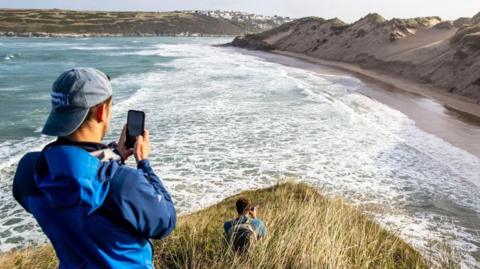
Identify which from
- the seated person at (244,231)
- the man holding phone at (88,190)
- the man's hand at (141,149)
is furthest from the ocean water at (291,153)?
the man holding phone at (88,190)

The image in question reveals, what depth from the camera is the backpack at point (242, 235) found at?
4191 millimetres

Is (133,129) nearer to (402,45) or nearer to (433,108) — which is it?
(433,108)

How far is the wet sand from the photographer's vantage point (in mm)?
15977

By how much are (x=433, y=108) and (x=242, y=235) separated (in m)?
19.6

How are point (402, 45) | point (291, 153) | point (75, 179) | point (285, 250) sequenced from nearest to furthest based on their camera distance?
1. point (75, 179)
2. point (285, 250)
3. point (291, 153)
4. point (402, 45)

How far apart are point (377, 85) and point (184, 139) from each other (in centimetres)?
1888

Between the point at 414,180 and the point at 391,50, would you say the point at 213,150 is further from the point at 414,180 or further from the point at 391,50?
the point at 391,50

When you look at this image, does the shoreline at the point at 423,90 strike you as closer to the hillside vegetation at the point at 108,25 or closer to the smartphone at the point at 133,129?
the smartphone at the point at 133,129

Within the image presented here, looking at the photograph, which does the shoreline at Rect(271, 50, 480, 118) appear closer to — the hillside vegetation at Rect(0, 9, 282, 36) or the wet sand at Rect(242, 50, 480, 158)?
the wet sand at Rect(242, 50, 480, 158)

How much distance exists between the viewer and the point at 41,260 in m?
4.39

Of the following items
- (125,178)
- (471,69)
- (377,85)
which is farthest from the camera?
(377,85)

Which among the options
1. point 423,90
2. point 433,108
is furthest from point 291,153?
point 423,90

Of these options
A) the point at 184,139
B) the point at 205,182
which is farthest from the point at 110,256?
the point at 184,139

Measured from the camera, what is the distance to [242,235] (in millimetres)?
4422
